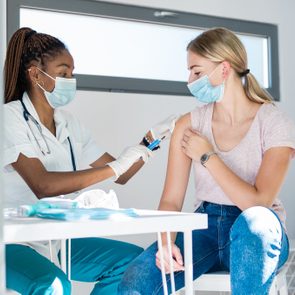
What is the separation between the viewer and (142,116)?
282 cm

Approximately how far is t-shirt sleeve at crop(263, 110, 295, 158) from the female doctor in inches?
14.4

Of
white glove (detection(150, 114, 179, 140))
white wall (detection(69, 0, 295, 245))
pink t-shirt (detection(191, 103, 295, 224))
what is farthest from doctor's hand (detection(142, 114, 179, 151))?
white wall (detection(69, 0, 295, 245))

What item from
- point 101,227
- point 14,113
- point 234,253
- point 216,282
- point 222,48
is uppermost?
point 222,48

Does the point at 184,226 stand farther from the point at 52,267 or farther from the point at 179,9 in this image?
the point at 179,9

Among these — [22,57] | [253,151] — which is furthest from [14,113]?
[253,151]

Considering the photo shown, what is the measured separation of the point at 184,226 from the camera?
1.28 metres

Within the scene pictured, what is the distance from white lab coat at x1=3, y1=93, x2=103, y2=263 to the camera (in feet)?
6.04

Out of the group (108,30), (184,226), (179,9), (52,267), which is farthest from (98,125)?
(184,226)

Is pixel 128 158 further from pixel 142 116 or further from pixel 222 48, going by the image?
pixel 142 116

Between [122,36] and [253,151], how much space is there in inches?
50.0

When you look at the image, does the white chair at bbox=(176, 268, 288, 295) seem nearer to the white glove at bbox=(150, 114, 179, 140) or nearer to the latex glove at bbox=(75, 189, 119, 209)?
the latex glove at bbox=(75, 189, 119, 209)

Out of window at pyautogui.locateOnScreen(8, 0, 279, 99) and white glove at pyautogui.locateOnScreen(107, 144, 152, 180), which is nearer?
white glove at pyautogui.locateOnScreen(107, 144, 152, 180)

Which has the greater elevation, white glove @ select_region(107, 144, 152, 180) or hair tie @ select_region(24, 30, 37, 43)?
hair tie @ select_region(24, 30, 37, 43)

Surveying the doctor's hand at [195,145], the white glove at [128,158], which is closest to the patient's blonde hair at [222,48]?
the doctor's hand at [195,145]
